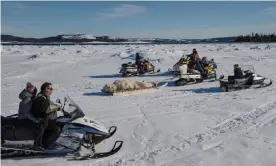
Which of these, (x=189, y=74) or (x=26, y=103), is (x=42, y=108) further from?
(x=189, y=74)

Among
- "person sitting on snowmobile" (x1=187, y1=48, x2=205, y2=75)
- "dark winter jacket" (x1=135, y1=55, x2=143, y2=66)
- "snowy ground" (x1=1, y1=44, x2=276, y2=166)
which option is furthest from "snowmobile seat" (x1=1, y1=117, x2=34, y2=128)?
"dark winter jacket" (x1=135, y1=55, x2=143, y2=66)

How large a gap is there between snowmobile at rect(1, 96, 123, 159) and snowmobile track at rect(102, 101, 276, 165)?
1.91 ft

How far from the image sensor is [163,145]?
6582 mm

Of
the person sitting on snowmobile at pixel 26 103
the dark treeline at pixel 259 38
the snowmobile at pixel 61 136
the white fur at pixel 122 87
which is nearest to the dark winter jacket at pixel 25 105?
the person sitting on snowmobile at pixel 26 103

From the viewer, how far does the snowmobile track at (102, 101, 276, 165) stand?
19.9ft

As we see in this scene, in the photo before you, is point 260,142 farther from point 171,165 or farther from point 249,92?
point 249,92

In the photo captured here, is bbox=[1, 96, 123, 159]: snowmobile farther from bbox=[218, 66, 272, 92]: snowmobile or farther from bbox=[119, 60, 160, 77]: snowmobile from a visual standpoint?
bbox=[119, 60, 160, 77]: snowmobile

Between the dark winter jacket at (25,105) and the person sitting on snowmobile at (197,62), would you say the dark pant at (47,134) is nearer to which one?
the dark winter jacket at (25,105)

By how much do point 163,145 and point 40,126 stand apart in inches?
90.4

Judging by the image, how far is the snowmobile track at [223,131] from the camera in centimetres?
606

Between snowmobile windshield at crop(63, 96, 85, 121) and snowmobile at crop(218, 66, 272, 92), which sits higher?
snowmobile windshield at crop(63, 96, 85, 121)

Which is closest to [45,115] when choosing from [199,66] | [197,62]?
[199,66]

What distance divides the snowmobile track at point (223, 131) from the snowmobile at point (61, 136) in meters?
0.58

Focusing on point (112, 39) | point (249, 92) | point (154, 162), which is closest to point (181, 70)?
point (249, 92)
